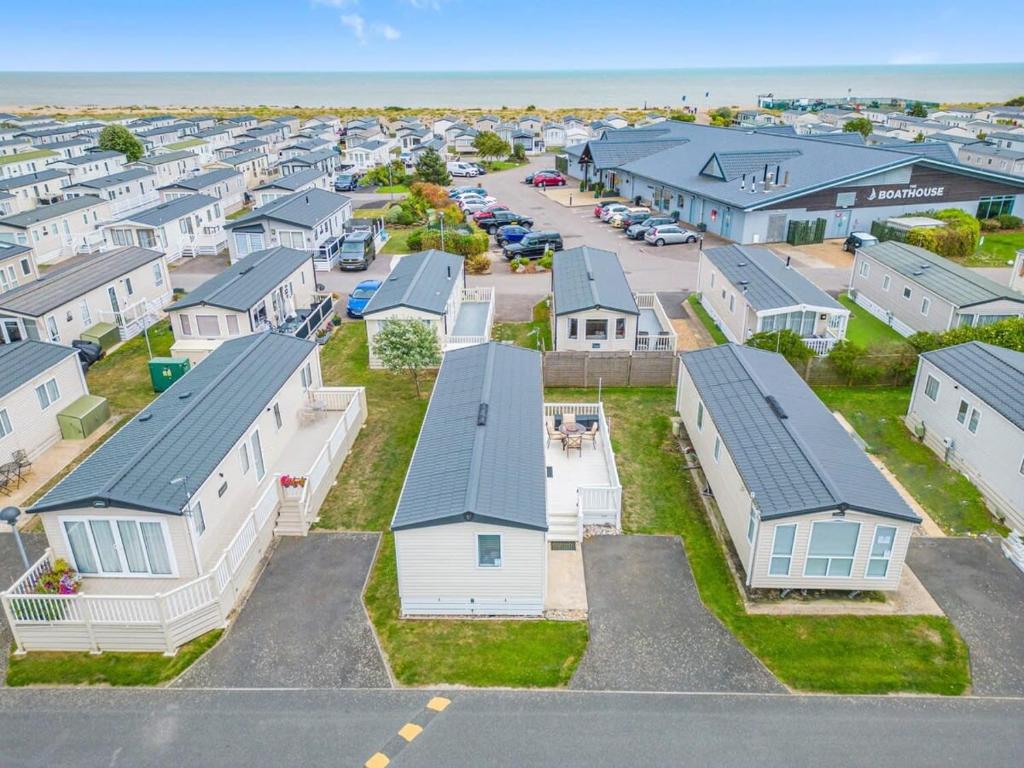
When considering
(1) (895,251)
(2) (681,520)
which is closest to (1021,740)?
(2) (681,520)

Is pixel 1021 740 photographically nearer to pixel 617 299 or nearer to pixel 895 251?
pixel 617 299

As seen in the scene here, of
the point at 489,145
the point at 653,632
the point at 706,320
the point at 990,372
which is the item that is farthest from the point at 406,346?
the point at 489,145

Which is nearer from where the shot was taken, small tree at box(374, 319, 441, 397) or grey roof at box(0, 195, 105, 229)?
small tree at box(374, 319, 441, 397)

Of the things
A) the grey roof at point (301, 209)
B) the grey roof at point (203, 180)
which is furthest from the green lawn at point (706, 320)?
the grey roof at point (203, 180)

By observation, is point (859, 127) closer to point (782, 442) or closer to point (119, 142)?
point (119, 142)

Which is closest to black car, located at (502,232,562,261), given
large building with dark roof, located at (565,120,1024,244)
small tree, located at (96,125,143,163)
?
large building with dark roof, located at (565,120,1024,244)

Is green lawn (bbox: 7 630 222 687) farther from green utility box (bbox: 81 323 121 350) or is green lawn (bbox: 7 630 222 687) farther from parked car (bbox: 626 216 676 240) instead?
parked car (bbox: 626 216 676 240)
